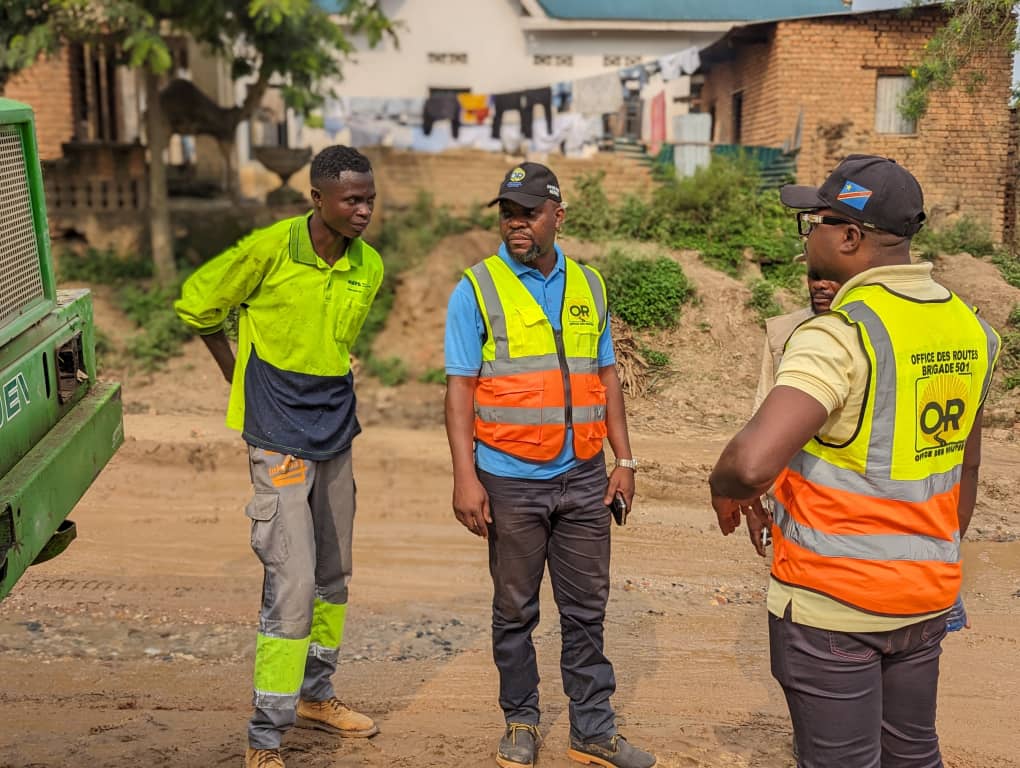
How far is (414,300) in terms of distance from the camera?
13.9 metres

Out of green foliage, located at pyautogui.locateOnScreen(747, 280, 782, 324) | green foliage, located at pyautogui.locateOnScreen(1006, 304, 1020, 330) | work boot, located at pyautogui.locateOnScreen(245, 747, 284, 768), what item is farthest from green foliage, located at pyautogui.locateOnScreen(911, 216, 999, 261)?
work boot, located at pyautogui.locateOnScreen(245, 747, 284, 768)

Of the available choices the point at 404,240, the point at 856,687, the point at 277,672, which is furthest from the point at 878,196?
the point at 404,240

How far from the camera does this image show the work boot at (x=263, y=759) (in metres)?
3.65

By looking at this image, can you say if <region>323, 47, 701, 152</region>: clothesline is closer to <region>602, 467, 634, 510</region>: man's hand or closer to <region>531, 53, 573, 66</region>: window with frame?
<region>531, 53, 573, 66</region>: window with frame

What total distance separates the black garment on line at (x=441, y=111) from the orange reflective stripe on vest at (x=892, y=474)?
14.8 metres

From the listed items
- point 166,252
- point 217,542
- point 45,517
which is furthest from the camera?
point 166,252

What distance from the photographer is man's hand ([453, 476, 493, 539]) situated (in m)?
3.65

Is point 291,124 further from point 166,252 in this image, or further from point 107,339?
point 107,339

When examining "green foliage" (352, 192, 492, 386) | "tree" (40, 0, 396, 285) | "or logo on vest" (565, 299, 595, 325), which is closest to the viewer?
"or logo on vest" (565, 299, 595, 325)

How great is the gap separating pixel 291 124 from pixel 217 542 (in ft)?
63.1

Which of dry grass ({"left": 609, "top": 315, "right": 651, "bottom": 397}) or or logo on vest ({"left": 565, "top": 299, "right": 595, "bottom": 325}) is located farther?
dry grass ({"left": 609, "top": 315, "right": 651, "bottom": 397})

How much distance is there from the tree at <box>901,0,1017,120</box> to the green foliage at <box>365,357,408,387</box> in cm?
724

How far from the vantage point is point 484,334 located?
3660 millimetres

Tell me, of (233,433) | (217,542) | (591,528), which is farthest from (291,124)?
(591,528)
